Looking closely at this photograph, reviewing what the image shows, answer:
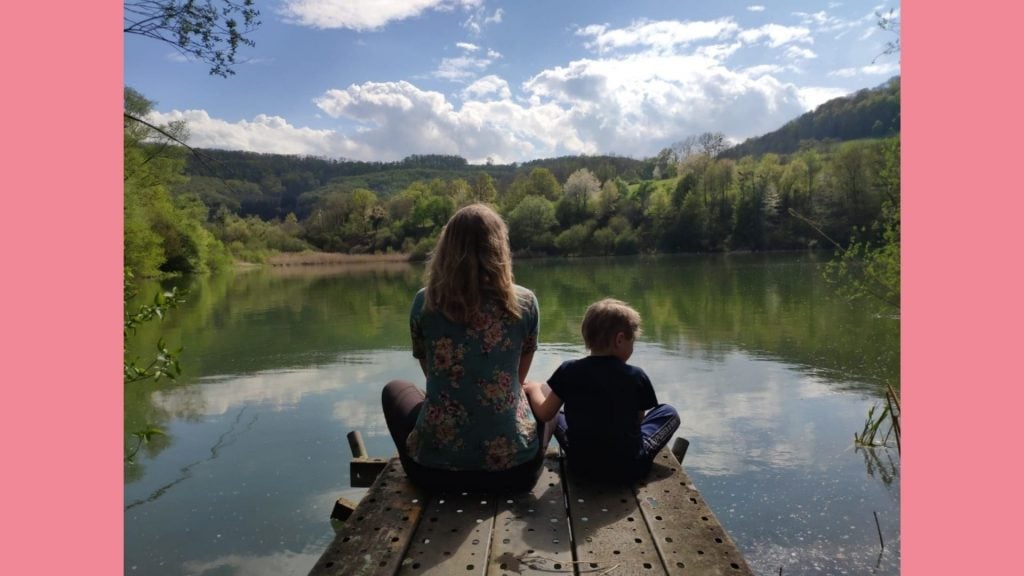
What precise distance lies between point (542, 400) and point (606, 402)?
0.34 meters

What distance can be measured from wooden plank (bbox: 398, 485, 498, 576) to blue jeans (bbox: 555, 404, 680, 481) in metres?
0.62

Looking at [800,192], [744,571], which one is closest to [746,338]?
[744,571]

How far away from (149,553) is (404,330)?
33.1 ft

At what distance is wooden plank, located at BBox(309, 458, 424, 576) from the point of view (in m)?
2.08

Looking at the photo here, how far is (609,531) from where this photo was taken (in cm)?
233

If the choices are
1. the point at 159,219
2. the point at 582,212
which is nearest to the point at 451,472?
the point at 159,219

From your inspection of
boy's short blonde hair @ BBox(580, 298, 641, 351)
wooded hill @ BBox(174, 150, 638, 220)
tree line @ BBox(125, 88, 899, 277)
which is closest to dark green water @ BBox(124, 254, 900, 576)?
boy's short blonde hair @ BBox(580, 298, 641, 351)

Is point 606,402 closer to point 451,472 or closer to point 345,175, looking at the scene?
point 451,472

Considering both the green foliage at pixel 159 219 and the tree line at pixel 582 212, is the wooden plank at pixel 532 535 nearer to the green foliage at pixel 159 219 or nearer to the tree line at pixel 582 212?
the green foliage at pixel 159 219

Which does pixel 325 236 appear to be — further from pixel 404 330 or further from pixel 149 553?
pixel 149 553

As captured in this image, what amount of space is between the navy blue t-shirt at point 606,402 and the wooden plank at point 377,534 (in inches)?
29.9

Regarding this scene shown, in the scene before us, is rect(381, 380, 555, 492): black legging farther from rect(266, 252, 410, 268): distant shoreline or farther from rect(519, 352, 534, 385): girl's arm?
rect(266, 252, 410, 268): distant shoreline

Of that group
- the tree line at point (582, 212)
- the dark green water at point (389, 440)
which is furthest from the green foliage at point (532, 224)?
the dark green water at point (389, 440)

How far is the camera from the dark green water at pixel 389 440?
4203 mm
